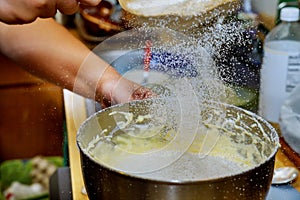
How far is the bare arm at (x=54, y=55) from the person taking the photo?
1264 mm

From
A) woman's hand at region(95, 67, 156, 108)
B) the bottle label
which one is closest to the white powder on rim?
woman's hand at region(95, 67, 156, 108)

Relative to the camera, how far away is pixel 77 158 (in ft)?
3.86

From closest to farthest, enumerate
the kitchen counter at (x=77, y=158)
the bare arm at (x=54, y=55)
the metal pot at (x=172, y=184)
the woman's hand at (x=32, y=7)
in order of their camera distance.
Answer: the metal pot at (x=172, y=184)
the woman's hand at (x=32, y=7)
the kitchen counter at (x=77, y=158)
the bare arm at (x=54, y=55)

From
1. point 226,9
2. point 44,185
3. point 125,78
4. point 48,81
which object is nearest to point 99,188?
point 125,78

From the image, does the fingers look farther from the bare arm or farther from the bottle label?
the bottle label

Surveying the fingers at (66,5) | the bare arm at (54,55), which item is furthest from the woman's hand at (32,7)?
the bare arm at (54,55)

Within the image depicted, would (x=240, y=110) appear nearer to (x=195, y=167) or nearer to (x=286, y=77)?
(x=195, y=167)

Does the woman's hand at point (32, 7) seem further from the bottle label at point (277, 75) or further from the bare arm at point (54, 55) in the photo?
the bottle label at point (277, 75)

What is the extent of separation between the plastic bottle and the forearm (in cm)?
44

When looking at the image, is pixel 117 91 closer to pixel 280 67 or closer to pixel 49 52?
pixel 49 52

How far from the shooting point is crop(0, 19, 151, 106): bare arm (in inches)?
49.8

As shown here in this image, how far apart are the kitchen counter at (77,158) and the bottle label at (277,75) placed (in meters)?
0.19

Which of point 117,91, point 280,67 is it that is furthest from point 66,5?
point 280,67

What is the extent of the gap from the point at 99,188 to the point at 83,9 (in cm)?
155
